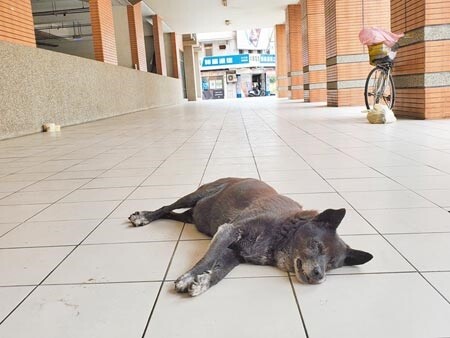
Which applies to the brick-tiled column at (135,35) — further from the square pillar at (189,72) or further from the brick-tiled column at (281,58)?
the square pillar at (189,72)

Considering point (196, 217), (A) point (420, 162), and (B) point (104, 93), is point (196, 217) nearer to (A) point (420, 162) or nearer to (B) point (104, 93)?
(A) point (420, 162)

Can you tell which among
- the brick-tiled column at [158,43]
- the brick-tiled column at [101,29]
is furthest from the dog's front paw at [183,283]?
the brick-tiled column at [158,43]

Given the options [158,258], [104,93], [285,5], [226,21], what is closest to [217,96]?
[226,21]

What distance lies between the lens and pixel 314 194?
3.08 meters

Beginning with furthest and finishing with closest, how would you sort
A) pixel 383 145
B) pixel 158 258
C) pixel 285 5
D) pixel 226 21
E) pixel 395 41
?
pixel 226 21
pixel 285 5
pixel 395 41
pixel 383 145
pixel 158 258

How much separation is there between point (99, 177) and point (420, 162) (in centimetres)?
289

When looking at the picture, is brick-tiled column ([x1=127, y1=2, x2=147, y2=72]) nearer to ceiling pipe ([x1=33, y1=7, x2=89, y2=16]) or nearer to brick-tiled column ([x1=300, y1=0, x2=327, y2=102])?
ceiling pipe ([x1=33, y1=7, x2=89, y2=16])

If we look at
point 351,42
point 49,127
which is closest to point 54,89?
point 49,127

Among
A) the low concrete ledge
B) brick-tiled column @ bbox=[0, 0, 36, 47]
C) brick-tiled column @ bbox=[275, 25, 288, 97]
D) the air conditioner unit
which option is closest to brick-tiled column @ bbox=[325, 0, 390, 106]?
the low concrete ledge

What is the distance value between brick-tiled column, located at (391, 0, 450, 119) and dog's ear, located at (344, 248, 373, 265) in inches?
246

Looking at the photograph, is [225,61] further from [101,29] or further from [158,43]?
[101,29]

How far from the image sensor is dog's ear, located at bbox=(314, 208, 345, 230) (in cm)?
179

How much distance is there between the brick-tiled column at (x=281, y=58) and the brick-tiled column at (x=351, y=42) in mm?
14916

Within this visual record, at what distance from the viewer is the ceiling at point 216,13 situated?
19.3 meters
